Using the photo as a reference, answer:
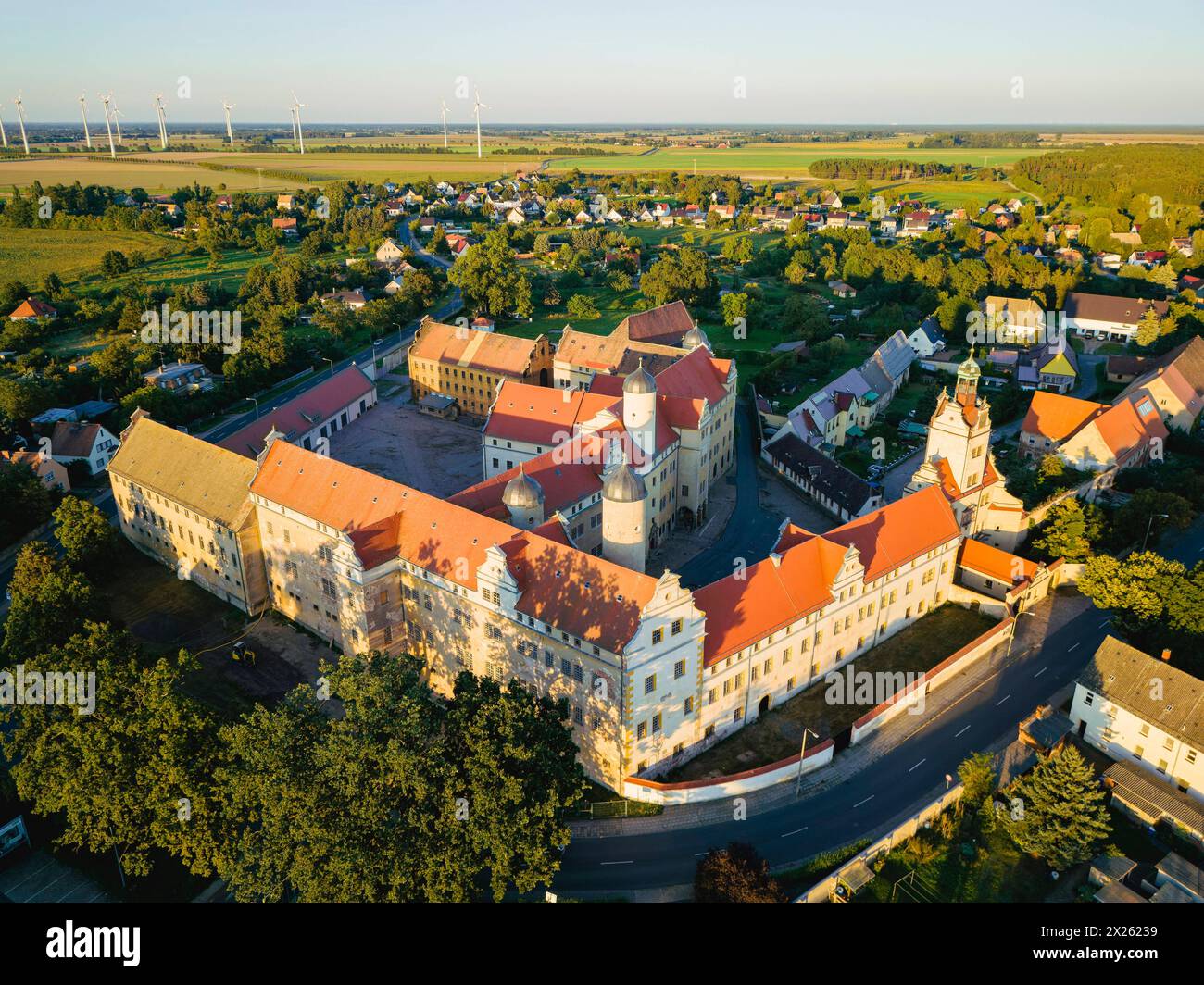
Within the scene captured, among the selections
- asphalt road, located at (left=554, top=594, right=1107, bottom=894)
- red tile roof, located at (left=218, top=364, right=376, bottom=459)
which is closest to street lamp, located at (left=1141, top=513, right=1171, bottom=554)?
asphalt road, located at (left=554, top=594, right=1107, bottom=894)

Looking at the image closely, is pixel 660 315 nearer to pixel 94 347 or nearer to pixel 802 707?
pixel 802 707

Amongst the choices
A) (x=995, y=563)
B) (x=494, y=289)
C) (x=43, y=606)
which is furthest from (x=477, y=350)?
(x=995, y=563)

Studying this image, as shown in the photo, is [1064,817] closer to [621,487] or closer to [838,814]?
[838,814]

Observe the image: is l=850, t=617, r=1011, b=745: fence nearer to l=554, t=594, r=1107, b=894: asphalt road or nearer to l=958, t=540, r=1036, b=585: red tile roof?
l=554, t=594, r=1107, b=894: asphalt road

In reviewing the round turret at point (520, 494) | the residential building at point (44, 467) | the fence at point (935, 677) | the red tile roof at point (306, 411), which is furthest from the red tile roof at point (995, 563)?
the residential building at point (44, 467)
